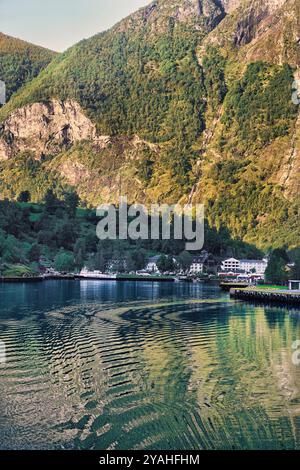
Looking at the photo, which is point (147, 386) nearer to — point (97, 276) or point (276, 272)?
point (276, 272)

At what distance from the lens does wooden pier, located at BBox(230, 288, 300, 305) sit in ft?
295

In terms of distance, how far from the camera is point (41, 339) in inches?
1790

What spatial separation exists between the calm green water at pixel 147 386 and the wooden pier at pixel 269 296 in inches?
1338

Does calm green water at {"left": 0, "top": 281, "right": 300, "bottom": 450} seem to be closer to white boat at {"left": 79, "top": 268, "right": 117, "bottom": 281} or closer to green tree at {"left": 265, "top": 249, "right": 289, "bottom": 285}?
green tree at {"left": 265, "top": 249, "right": 289, "bottom": 285}

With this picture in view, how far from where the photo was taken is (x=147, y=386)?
99.6 feet

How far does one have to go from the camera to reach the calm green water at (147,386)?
23.1 metres

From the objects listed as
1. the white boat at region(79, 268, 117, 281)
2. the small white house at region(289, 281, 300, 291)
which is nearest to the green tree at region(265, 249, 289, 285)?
the small white house at region(289, 281, 300, 291)

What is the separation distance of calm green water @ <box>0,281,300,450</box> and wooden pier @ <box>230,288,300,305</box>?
34.0 metres

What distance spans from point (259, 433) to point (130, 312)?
152 feet

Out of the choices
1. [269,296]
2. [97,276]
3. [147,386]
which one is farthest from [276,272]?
[147,386]

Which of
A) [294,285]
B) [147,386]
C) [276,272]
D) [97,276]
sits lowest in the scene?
[147,386]

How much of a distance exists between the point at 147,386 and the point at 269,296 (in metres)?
68.4
